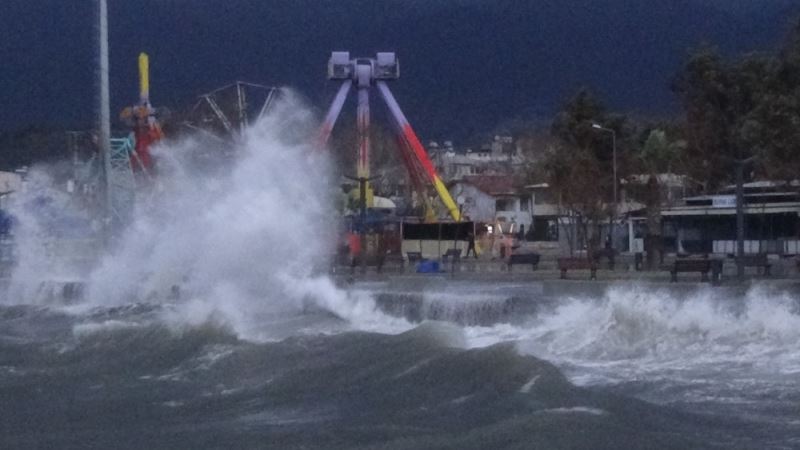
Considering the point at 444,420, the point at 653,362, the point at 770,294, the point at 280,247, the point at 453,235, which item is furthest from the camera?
the point at 453,235

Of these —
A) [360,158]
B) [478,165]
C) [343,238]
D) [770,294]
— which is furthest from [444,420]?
[478,165]

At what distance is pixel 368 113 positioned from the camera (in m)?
73.0

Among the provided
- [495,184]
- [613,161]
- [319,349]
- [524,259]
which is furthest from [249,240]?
[495,184]

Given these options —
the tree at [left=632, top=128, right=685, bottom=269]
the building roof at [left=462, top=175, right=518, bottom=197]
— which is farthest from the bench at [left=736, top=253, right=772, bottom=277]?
the building roof at [left=462, top=175, right=518, bottom=197]

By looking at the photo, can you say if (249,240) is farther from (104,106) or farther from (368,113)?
(368,113)

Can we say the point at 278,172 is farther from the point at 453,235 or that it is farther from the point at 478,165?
the point at 478,165

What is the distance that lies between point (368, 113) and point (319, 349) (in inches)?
1921

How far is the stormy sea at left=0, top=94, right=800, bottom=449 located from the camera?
52.4ft

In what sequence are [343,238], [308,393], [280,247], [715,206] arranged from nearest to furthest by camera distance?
[308,393] < [280,247] < [343,238] < [715,206]

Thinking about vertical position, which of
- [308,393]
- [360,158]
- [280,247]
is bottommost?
[308,393]

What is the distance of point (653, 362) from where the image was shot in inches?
895

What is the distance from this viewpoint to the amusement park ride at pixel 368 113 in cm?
6981

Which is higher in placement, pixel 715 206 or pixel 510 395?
pixel 715 206

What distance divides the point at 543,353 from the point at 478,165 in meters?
102
